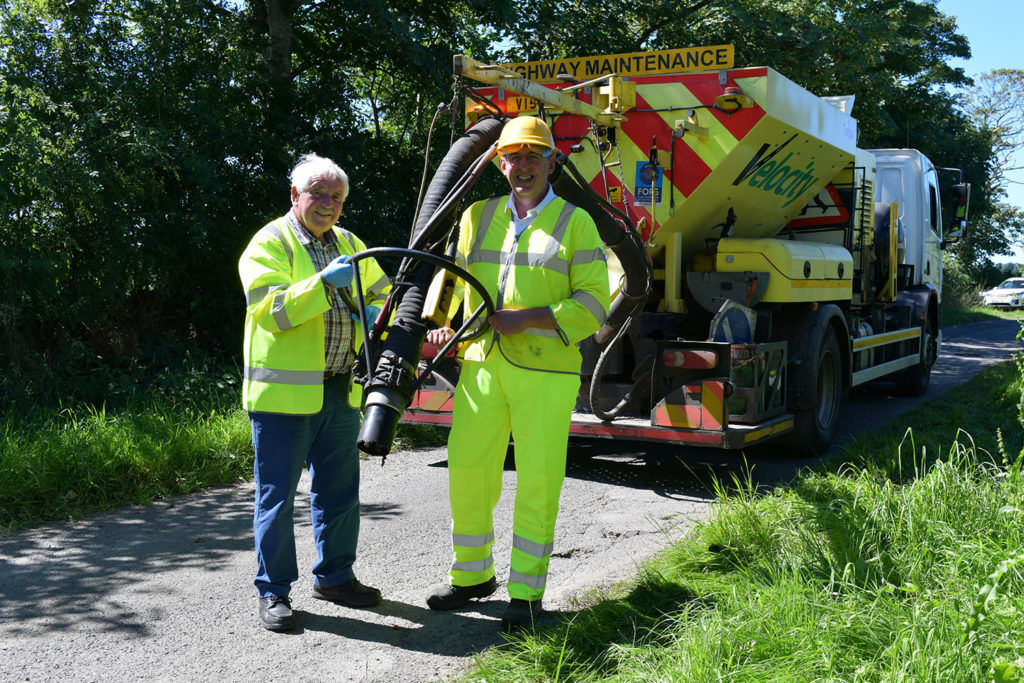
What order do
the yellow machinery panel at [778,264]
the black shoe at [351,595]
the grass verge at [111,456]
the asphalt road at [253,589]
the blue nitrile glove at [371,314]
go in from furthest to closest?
the yellow machinery panel at [778,264] < the grass verge at [111,456] < the black shoe at [351,595] < the blue nitrile glove at [371,314] < the asphalt road at [253,589]

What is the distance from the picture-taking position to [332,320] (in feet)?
13.0

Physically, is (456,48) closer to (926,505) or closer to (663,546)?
(663,546)

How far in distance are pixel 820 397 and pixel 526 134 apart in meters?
4.79

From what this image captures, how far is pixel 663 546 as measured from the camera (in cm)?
502

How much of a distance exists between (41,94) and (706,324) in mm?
5715

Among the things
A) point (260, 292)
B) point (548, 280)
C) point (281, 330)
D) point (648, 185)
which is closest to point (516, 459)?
point (548, 280)

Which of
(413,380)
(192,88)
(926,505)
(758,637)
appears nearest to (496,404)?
(413,380)

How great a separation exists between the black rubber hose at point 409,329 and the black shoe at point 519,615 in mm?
797

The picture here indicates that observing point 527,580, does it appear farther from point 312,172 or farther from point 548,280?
point 312,172

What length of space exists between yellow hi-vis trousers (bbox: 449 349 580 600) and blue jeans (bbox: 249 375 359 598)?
49 centimetres

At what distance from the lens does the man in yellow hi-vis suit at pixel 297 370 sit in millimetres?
3723

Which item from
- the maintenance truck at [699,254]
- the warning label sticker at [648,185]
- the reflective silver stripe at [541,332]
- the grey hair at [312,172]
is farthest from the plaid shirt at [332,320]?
the warning label sticker at [648,185]

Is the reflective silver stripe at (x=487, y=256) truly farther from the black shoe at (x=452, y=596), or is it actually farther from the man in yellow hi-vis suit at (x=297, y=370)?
the black shoe at (x=452, y=596)

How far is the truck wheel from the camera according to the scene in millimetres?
7293
